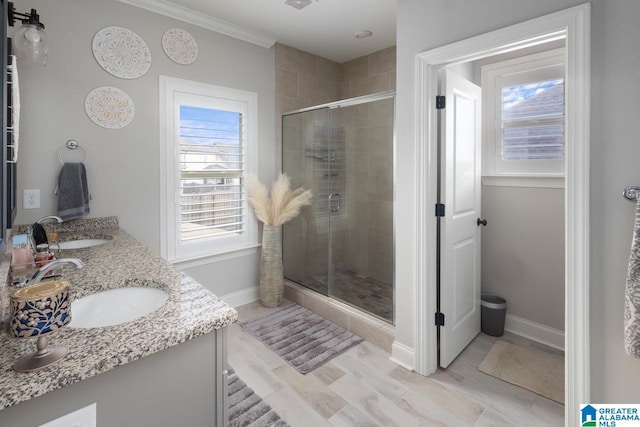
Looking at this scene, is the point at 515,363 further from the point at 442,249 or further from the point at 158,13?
the point at 158,13

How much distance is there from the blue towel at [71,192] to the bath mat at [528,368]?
293 centimetres

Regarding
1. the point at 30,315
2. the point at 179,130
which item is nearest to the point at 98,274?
the point at 30,315

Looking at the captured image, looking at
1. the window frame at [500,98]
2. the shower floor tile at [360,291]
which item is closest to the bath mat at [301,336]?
the shower floor tile at [360,291]

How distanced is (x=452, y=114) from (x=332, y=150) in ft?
4.05

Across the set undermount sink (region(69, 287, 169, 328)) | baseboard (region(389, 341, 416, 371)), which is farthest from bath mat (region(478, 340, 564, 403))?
undermount sink (region(69, 287, 169, 328))

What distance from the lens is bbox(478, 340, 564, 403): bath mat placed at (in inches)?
79.8

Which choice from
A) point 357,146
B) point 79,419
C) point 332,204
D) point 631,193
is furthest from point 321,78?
point 79,419

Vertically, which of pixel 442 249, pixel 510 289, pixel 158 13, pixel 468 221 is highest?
pixel 158 13

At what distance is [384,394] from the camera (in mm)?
1966

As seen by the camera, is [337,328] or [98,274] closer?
[98,274]

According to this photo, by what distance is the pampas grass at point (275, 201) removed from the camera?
10.3 ft

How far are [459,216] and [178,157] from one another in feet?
7.48

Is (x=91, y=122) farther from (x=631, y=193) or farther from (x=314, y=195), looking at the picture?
(x=631, y=193)

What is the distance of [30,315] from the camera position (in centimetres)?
74
